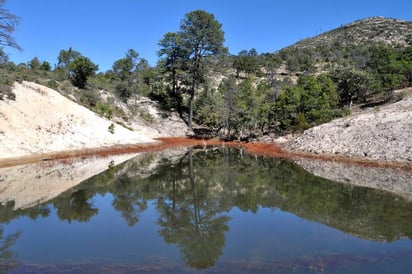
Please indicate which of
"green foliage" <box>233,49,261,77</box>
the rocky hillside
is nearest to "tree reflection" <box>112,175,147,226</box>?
"green foliage" <box>233,49,261,77</box>

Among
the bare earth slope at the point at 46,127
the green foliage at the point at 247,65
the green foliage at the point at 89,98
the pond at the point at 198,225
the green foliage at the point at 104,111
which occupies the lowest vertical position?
the pond at the point at 198,225

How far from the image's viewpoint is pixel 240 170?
27.1 meters

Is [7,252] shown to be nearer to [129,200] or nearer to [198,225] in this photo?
[198,225]

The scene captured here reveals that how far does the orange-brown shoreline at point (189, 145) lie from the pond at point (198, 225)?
12.6ft

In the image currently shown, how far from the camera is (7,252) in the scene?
10492 millimetres

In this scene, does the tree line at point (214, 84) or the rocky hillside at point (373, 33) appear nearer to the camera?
the tree line at point (214, 84)

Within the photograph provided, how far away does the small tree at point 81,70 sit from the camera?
52.0 m

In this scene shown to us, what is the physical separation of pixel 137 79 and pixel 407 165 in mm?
46140

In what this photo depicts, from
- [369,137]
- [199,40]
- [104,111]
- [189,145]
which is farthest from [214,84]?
[369,137]

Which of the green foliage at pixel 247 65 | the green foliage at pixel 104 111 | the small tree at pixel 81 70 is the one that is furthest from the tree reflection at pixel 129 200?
the green foliage at pixel 247 65

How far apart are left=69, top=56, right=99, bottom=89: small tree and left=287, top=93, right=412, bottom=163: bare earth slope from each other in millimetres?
33316

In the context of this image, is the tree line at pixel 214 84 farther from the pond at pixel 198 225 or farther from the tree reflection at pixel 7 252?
the tree reflection at pixel 7 252

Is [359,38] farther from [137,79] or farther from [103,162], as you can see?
[103,162]

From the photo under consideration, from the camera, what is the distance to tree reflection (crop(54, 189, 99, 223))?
14703 millimetres
